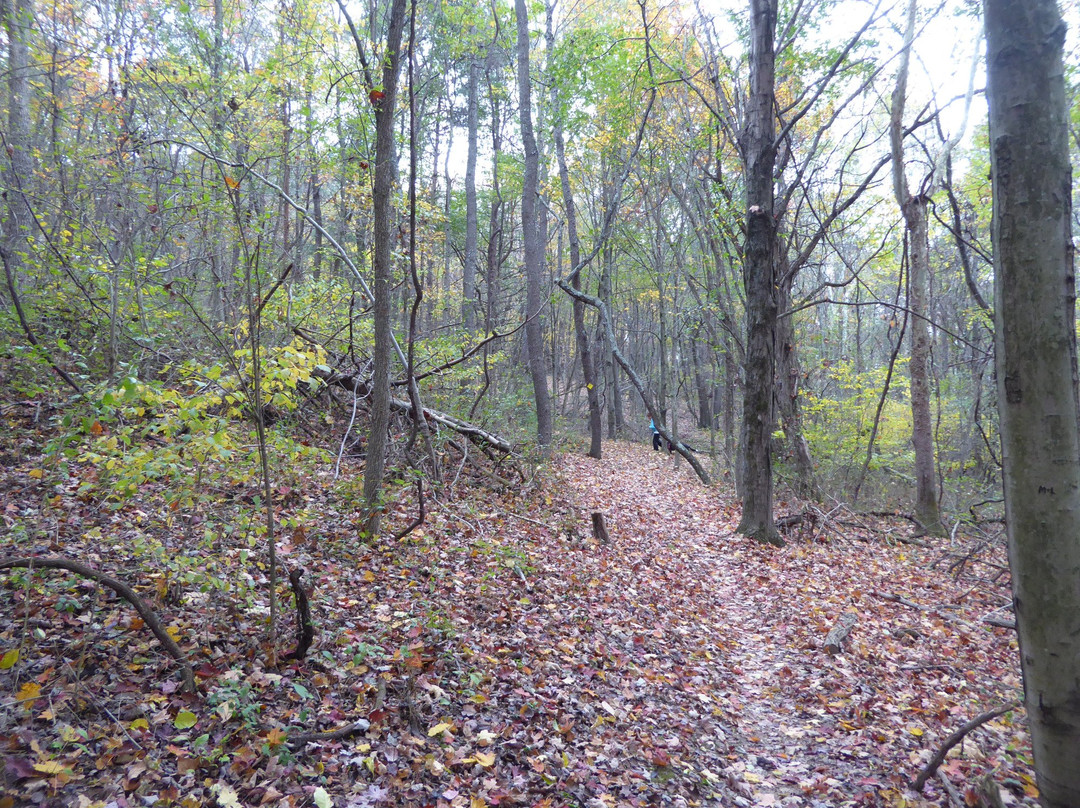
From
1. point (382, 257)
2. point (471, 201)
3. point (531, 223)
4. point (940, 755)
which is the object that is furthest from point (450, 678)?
point (471, 201)

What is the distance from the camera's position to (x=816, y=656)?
5.54 meters

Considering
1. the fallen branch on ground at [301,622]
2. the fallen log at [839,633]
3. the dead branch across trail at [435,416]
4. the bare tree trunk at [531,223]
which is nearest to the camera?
the fallen branch on ground at [301,622]

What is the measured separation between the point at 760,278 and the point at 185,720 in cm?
902

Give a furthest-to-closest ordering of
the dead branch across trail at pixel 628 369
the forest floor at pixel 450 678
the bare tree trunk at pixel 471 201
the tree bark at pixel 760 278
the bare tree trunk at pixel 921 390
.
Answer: the bare tree trunk at pixel 471 201 < the dead branch across trail at pixel 628 369 < the bare tree trunk at pixel 921 390 < the tree bark at pixel 760 278 < the forest floor at pixel 450 678

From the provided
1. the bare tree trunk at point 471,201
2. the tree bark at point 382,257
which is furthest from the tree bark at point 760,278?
the bare tree trunk at point 471,201

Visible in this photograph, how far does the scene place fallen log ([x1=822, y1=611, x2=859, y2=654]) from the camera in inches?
218

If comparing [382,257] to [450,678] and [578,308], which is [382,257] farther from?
[578,308]

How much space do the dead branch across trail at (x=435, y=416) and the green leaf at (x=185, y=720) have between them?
5447 millimetres

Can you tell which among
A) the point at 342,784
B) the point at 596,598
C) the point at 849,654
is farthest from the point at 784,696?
the point at 342,784

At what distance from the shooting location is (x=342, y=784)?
10.0 feet

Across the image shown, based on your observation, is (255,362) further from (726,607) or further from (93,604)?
(726,607)

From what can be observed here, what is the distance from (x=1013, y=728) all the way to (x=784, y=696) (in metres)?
1.60

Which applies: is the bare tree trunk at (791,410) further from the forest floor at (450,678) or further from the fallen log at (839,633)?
the fallen log at (839,633)

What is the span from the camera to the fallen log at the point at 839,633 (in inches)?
218
